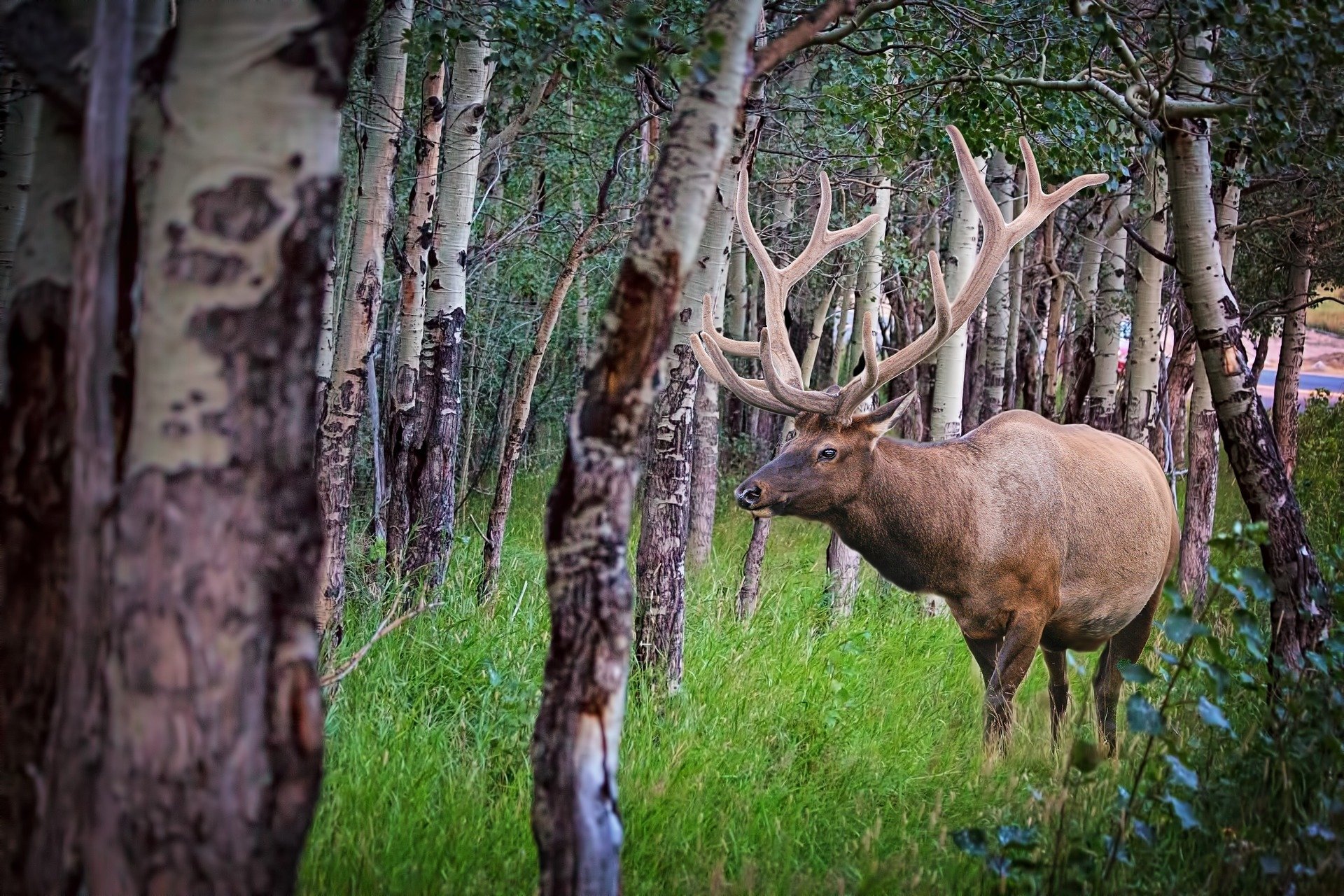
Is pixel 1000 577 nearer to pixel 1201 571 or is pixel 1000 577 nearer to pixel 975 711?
pixel 975 711

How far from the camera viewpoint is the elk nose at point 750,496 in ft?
17.8

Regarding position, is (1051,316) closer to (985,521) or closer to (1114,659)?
(1114,659)

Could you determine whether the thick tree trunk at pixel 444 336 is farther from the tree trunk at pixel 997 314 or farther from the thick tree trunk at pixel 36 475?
the tree trunk at pixel 997 314

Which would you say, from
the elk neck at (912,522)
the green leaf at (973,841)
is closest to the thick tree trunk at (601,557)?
the green leaf at (973,841)

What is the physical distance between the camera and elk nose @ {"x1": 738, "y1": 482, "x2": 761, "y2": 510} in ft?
17.8

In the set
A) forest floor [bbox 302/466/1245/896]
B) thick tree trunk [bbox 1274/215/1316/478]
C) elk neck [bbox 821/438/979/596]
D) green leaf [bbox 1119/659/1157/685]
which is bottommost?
forest floor [bbox 302/466/1245/896]

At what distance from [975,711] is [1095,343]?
5413mm

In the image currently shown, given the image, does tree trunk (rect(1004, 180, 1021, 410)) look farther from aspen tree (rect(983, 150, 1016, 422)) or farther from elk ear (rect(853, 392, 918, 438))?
elk ear (rect(853, 392, 918, 438))

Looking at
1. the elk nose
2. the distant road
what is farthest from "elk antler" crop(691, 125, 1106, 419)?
the distant road

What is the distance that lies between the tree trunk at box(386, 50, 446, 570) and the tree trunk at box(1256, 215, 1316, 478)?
28.8ft

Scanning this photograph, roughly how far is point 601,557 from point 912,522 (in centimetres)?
363

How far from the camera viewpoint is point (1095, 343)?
1076 centimetres

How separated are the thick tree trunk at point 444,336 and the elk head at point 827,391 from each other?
1.69 metres

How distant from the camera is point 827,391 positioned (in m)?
5.91
